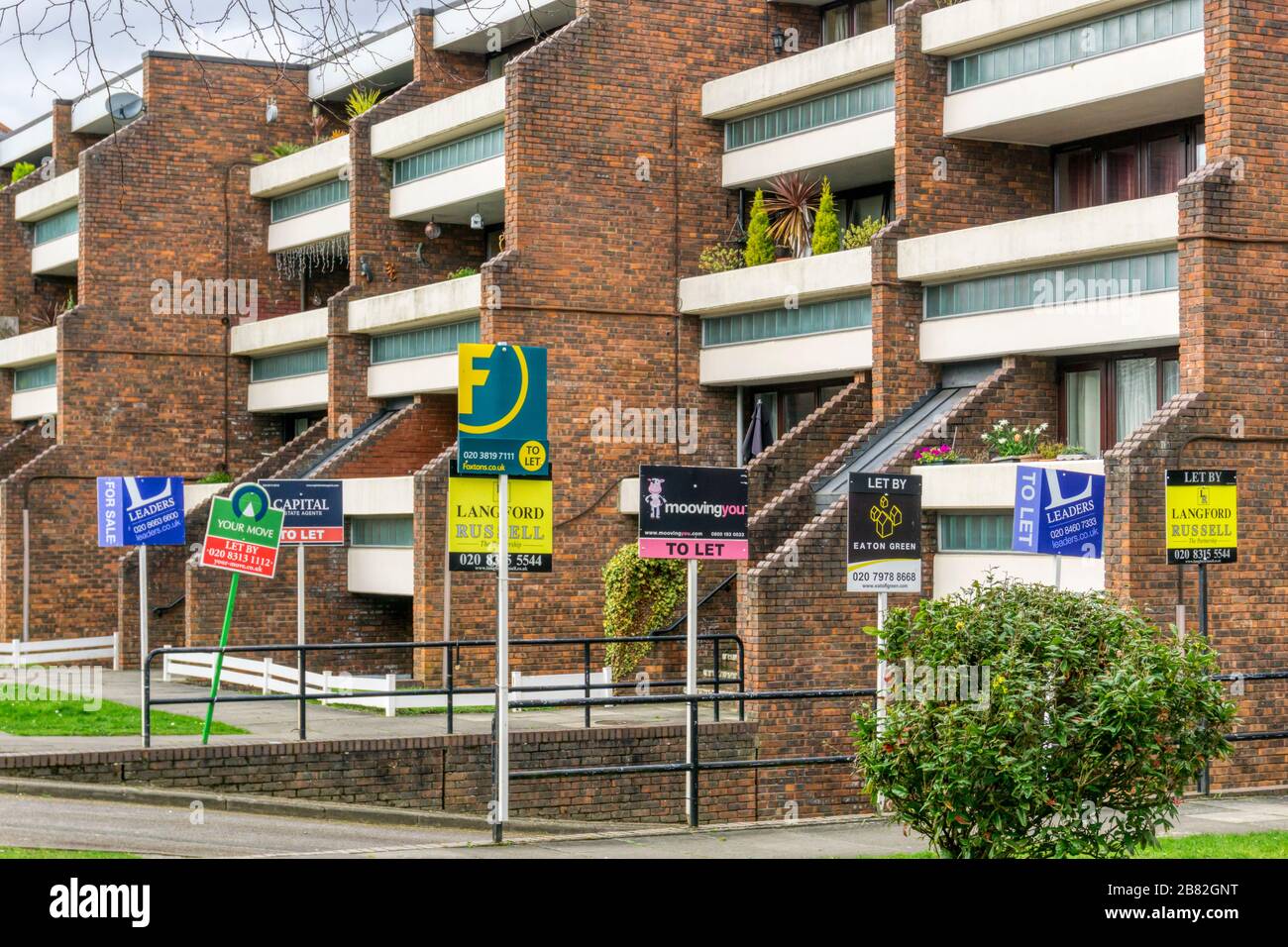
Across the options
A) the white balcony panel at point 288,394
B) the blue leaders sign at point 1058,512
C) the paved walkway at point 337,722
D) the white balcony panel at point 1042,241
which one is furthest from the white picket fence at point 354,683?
the white balcony panel at point 288,394

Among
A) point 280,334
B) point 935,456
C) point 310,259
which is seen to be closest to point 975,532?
point 935,456

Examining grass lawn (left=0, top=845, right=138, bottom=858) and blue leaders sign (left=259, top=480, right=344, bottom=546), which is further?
blue leaders sign (left=259, top=480, right=344, bottom=546)

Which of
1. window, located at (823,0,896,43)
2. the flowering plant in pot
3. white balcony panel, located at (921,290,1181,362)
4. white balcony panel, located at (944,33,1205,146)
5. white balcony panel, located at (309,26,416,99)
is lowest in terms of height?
the flowering plant in pot

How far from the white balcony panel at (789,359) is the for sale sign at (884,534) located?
31.3 feet

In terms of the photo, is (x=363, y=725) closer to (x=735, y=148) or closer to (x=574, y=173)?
(x=574, y=173)

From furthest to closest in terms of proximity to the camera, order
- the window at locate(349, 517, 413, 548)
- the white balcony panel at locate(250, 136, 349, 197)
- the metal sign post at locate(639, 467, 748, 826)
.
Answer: the white balcony panel at locate(250, 136, 349, 197)
the window at locate(349, 517, 413, 548)
the metal sign post at locate(639, 467, 748, 826)

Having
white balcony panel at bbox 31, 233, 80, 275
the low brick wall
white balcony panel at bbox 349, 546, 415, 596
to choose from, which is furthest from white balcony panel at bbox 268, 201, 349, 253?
the low brick wall

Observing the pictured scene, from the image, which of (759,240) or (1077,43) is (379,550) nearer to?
(759,240)

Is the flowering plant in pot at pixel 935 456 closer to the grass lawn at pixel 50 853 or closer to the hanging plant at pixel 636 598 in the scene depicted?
the hanging plant at pixel 636 598

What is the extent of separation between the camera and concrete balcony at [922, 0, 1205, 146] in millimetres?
23234

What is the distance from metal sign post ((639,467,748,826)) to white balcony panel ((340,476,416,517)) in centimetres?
1164

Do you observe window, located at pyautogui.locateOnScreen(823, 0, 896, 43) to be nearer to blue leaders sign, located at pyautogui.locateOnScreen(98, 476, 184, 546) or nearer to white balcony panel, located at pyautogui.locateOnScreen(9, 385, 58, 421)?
blue leaders sign, located at pyautogui.locateOnScreen(98, 476, 184, 546)

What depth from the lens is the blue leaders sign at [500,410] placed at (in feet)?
45.8

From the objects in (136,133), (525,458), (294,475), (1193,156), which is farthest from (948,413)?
(136,133)
